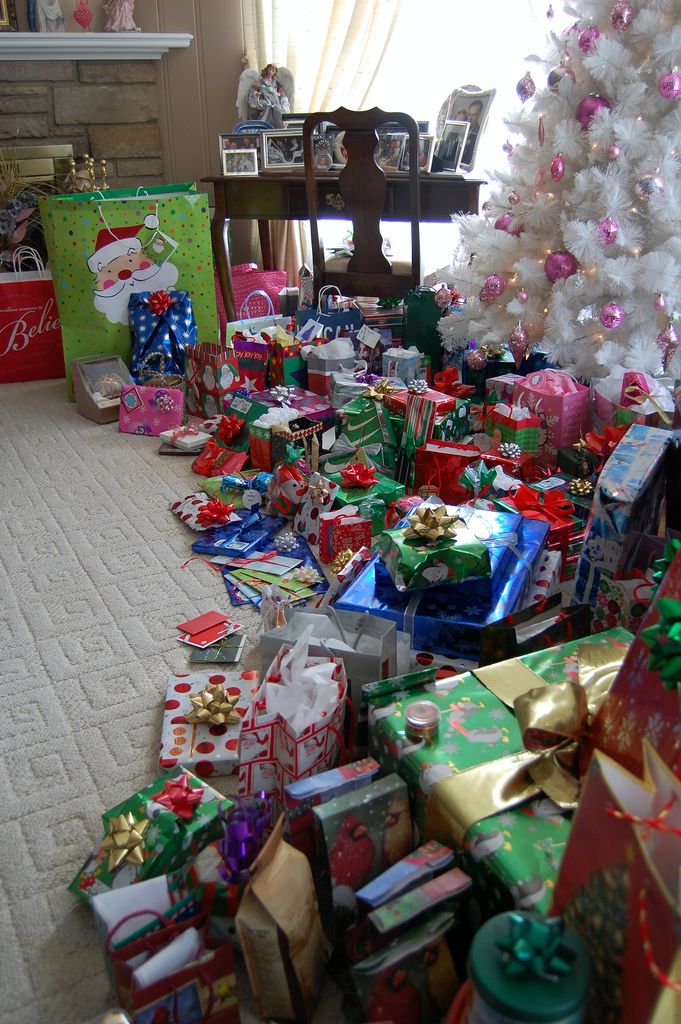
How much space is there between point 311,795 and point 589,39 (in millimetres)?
2100

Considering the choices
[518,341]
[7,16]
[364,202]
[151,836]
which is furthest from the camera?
[7,16]

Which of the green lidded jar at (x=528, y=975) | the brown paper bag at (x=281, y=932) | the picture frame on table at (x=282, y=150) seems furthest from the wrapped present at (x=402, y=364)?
the green lidded jar at (x=528, y=975)

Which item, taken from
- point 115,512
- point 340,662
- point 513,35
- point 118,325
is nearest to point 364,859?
point 340,662

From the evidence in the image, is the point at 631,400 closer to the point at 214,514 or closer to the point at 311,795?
the point at 214,514

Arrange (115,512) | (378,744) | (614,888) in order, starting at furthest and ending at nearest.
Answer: (115,512)
(378,744)
(614,888)

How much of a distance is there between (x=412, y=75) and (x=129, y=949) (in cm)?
375

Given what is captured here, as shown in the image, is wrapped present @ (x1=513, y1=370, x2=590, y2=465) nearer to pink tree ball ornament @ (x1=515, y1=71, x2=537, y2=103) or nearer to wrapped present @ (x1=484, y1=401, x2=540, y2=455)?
wrapped present @ (x1=484, y1=401, x2=540, y2=455)

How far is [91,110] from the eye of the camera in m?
3.97

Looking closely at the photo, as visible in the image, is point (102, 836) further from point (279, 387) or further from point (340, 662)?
point (279, 387)

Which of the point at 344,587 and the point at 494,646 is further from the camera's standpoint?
the point at 344,587

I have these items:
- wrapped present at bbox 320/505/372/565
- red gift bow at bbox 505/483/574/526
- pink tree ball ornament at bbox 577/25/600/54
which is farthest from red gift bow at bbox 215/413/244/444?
pink tree ball ornament at bbox 577/25/600/54

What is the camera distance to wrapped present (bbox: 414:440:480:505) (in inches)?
84.3

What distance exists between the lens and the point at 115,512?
2.32 meters

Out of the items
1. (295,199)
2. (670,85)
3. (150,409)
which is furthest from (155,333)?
(670,85)
